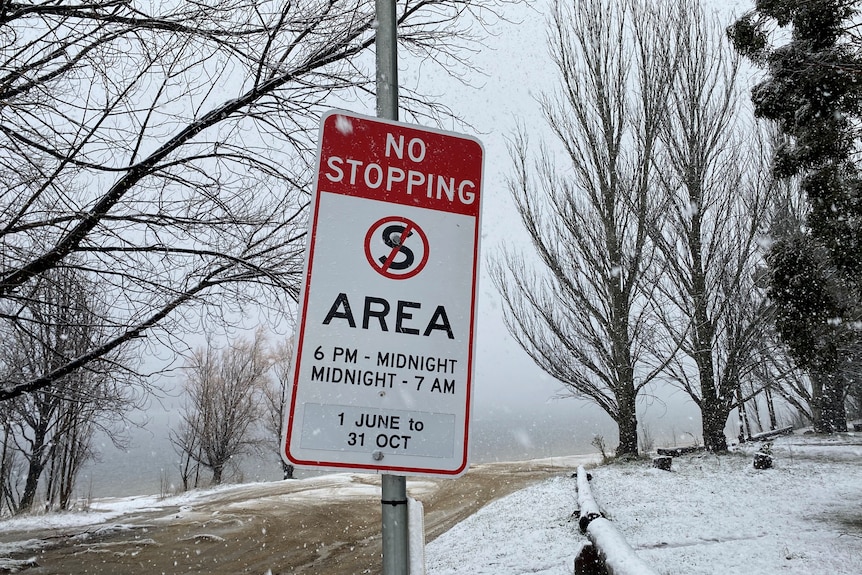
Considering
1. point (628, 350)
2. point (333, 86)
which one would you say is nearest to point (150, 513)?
point (333, 86)

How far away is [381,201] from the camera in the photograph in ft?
5.13

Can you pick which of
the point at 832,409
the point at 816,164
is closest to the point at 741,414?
the point at 832,409

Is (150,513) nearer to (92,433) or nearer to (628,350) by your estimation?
(92,433)

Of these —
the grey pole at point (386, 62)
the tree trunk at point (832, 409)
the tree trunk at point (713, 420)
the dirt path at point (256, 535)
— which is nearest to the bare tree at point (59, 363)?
the dirt path at point (256, 535)

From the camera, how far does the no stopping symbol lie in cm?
149

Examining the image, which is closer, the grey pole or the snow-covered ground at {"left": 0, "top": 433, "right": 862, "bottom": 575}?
the grey pole

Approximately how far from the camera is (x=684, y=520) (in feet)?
22.5

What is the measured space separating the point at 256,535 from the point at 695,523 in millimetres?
6556

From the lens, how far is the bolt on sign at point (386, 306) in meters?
1.36

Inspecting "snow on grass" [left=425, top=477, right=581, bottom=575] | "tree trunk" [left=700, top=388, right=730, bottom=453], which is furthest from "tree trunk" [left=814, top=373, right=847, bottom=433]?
"snow on grass" [left=425, top=477, right=581, bottom=575]

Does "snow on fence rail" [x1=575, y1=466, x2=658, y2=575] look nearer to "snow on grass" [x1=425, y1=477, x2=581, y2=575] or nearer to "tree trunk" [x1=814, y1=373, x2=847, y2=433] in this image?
"snow on grass" [x1=425, y1=477, x2=581, y2=575]

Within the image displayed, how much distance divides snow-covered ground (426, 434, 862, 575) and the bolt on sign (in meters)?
4.42

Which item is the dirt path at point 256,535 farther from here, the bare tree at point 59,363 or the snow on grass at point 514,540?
the bare tree at point 59,363

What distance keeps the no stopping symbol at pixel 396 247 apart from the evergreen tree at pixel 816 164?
8.72 meters
